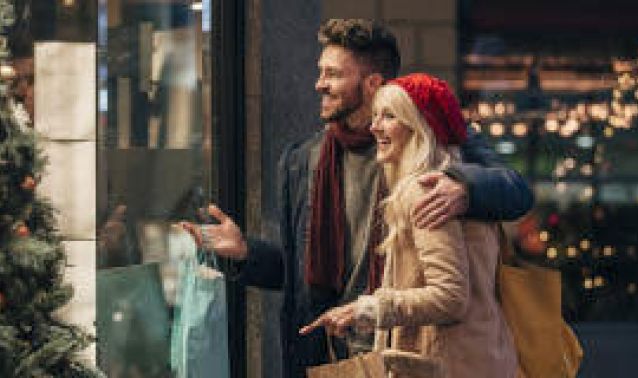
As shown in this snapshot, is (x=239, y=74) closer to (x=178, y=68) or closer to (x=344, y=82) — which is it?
(x=178, y=68)

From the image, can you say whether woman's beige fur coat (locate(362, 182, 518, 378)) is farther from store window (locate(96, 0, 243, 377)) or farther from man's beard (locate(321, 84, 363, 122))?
store window (locate(96, 0, 243, 377))

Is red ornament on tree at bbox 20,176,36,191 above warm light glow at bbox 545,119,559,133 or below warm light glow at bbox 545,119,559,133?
above

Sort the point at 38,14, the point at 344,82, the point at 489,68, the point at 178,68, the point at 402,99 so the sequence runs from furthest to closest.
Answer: the point at 489,68, the point at 178,68, the point at 38,14, the point at 344,82, the point at 402,99

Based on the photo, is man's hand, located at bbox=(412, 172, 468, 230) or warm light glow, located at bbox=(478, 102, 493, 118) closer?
man's hand, located at bbox=(412, 172, 468, 230)

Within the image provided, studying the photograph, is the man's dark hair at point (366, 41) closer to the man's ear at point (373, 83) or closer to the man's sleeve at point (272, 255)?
the man's ear at point (373, 83)

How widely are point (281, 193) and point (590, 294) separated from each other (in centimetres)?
633

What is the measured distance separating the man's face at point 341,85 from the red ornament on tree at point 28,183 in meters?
1.12

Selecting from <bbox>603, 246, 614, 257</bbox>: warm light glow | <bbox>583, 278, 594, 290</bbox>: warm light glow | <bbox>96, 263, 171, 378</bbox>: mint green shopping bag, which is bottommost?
<bbox>583, 278, 594, 290</bbox>: warm light glow

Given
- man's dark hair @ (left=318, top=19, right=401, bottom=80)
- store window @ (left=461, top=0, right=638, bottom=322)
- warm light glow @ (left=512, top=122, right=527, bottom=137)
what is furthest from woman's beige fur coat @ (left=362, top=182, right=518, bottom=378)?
warm light glow @ (left=512, top=122, right=527, bottom=137)

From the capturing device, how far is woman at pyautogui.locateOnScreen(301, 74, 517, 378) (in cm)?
584

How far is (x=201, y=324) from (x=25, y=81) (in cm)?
120

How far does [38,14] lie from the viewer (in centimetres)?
786

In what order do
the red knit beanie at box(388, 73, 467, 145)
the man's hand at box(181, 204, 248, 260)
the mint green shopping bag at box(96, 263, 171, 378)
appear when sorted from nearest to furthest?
the red knit beanie at box(388, 73, 467, 145), the man's hand at box(181, 204, 248, 260), the mint green shopping bag at box(96, 263, 171, 378)

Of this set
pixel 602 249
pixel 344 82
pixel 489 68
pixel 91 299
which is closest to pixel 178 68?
pixel 91 299
